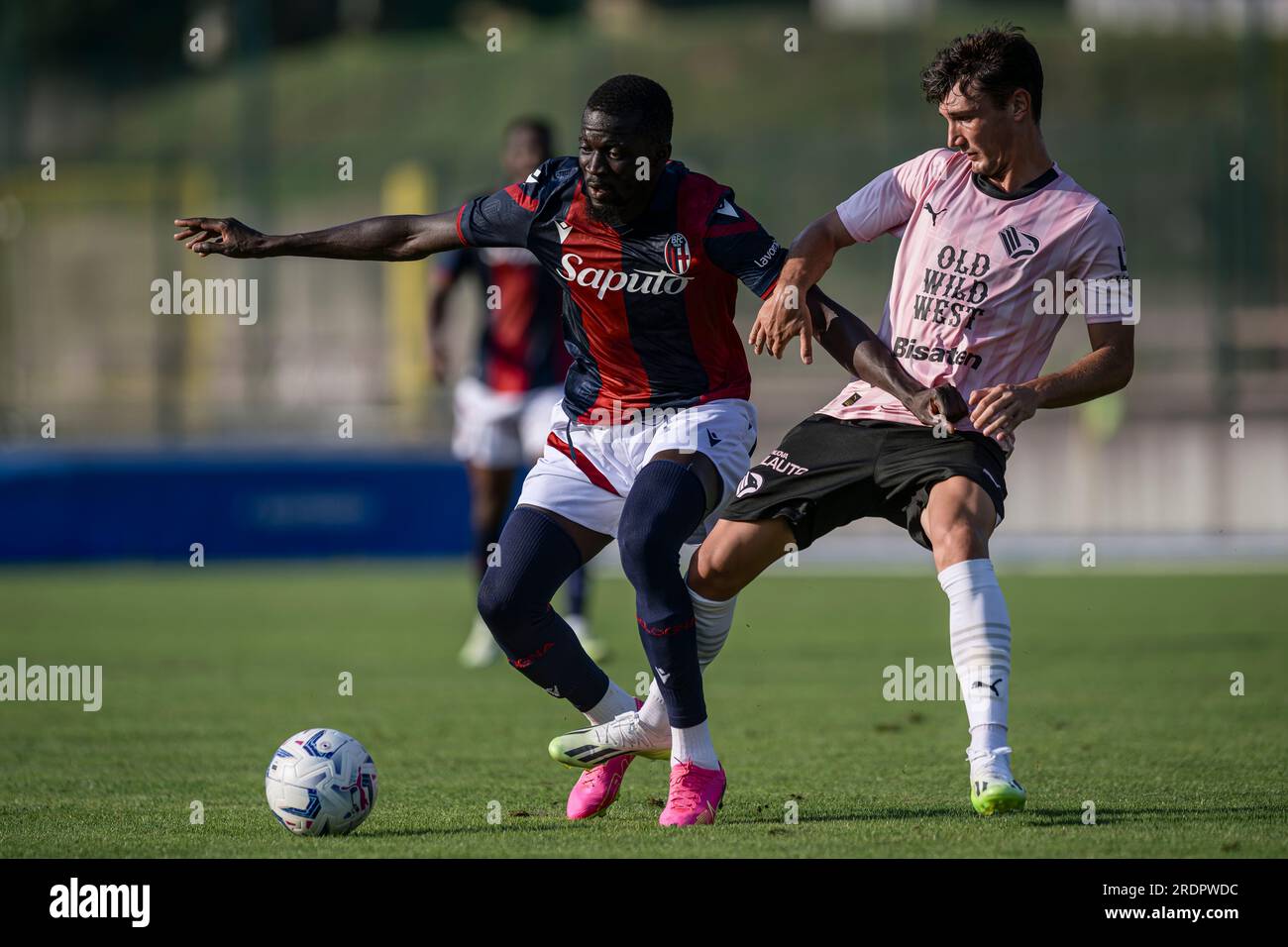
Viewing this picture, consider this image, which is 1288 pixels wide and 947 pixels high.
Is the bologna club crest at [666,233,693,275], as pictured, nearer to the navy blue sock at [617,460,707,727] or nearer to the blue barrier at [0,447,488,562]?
the navy blue sock at [617,460,707,727]

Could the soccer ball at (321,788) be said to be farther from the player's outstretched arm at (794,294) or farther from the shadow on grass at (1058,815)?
the player's outstretched arm at (794,294)

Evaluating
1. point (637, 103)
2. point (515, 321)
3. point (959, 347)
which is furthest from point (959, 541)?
point (515, 321)

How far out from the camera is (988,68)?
5.53 metres

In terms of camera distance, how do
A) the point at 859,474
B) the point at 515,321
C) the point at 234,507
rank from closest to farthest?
the point at 859,474 < the point at 515,321 < the point at 234,507

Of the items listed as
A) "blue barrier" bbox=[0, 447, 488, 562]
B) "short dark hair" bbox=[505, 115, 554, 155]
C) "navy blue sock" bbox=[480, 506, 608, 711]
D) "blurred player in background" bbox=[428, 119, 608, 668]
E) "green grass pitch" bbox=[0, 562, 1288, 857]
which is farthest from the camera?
"blue barrier" bbox=[0, 447, 488, 562]

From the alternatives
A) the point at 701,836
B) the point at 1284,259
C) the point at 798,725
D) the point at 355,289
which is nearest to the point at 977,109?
the point at 701,836

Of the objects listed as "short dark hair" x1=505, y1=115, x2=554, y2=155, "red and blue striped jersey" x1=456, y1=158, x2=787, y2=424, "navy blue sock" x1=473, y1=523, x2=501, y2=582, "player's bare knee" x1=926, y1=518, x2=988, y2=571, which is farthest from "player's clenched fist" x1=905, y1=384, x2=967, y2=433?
"navy blue sock" x1=473, y1=523, x2=501, y2=582

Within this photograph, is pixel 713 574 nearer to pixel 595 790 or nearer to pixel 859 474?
pixel 859 474

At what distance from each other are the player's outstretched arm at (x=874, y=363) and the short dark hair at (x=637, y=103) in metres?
0.70

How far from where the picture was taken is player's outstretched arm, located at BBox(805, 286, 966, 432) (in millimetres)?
5457

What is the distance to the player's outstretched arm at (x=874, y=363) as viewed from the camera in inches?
215

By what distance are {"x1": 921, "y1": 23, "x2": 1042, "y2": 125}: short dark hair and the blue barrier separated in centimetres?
1233

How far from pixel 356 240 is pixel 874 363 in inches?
68.0

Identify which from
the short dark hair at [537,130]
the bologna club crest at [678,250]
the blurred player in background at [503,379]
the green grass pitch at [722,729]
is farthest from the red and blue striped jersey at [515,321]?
the bologna club crest at [678,250]
